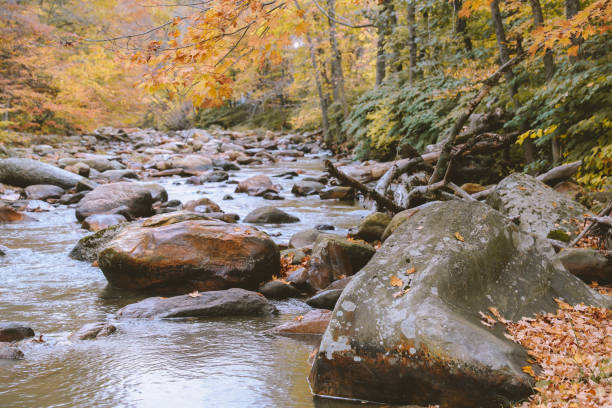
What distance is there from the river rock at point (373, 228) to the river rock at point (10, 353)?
5.22 meters

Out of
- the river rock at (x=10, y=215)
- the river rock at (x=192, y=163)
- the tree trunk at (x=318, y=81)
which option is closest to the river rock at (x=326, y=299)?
the river rock at (x=10, y=215)

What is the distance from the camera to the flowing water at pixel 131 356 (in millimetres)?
3207

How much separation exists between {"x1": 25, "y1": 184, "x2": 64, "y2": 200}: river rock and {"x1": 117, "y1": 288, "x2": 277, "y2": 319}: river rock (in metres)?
8.71

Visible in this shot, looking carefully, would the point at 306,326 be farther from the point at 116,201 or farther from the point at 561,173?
the point at 116,201

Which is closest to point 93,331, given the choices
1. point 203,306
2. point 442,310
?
point 203,306

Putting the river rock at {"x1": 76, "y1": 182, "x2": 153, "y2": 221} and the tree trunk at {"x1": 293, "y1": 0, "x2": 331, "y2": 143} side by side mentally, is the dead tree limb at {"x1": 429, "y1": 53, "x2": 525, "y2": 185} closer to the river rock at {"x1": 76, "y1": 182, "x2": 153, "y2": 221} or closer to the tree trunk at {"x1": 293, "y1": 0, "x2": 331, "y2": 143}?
the river rock at {"x1": 76, "y1": 182, "x2": 153, "y2": 221}

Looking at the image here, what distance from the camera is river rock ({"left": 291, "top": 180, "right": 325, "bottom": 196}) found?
13000mm

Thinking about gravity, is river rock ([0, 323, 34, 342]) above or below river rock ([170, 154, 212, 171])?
below

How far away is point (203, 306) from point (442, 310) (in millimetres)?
2762

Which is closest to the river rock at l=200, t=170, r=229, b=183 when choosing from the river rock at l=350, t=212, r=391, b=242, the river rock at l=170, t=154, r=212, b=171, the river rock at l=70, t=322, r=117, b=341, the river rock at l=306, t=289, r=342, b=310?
the river rock at l=170, t=154, r=212, b=171

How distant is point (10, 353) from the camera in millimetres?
3768

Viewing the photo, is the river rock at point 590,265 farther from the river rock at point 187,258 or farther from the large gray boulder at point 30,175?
the large gray boulder at point 30,175

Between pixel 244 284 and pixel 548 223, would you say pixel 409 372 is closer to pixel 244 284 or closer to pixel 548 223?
pixel 244 284

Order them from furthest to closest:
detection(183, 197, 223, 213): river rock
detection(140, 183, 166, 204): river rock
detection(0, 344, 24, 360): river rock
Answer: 1. detection(140, 183, 166, 204): river rock
2. detection(183, 197, 223, 213): river rock
3. detection(0, 344, 24, 360): river rock
